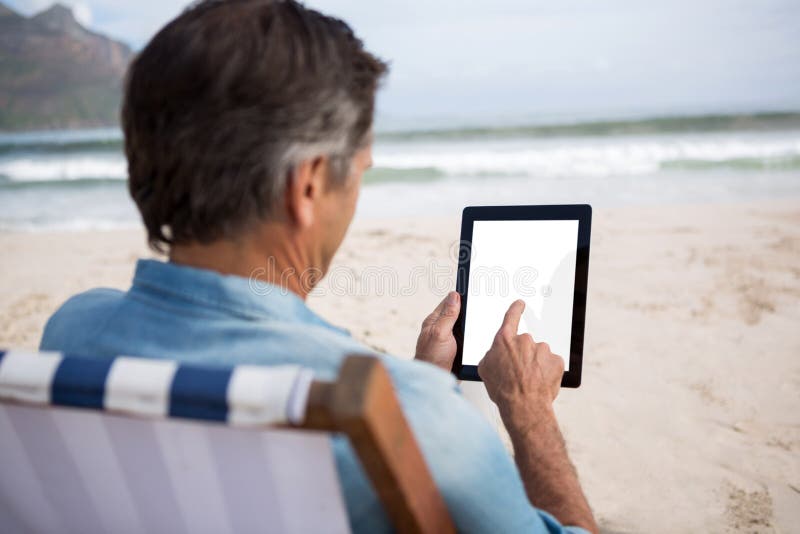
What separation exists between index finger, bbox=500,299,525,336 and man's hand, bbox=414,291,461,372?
0.22 metres

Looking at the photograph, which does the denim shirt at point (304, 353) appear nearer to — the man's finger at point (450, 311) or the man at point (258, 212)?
the man at point (258, 212)

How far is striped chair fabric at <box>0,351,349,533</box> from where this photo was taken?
62cm

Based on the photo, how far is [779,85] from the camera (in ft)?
82.4

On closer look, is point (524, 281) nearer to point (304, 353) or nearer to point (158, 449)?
point (304, 353)

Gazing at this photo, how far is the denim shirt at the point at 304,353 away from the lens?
2.56 feet

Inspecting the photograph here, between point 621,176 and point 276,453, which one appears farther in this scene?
point 621,176

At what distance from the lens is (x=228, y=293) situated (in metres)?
0.89

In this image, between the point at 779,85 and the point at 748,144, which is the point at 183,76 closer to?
the point at 748,144

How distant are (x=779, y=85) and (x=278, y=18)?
2883 centimetres

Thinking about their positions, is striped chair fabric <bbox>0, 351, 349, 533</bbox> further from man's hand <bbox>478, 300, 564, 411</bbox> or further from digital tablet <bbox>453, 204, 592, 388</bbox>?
digital tablet <bbox>453, 204, 592, 388</bbox>

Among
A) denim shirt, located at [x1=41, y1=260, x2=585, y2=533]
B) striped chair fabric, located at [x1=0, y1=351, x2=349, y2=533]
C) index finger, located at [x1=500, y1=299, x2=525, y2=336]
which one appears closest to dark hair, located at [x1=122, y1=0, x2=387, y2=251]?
denim shirt, located at [x1=41, y1=260, x2=585, y2=533]

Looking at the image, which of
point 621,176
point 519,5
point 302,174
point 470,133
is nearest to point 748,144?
point 621,176

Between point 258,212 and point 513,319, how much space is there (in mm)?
650

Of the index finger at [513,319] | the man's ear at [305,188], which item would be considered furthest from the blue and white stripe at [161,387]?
the index finger at [513,319]
